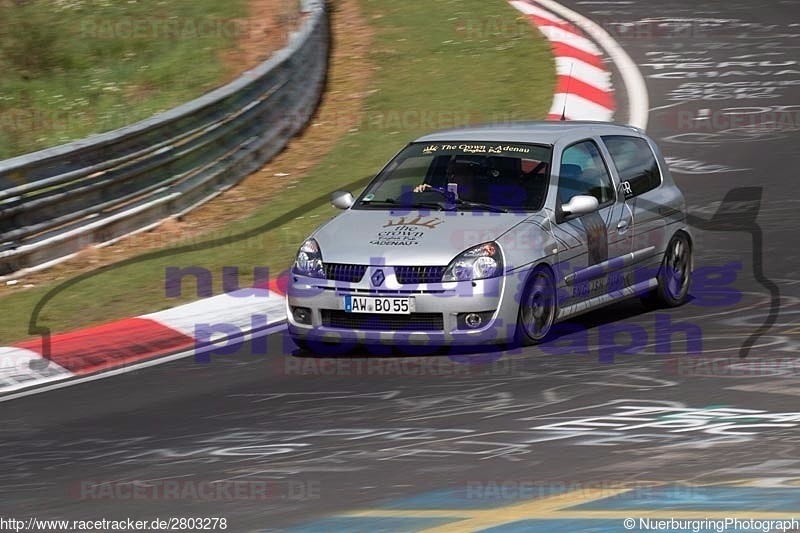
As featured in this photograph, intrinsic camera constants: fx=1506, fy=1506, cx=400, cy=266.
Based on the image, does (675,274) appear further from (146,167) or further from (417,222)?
(146,167)

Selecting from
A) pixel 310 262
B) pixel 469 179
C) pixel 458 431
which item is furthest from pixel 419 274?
pixel 458 431

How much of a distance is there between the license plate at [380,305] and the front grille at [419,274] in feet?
0.42

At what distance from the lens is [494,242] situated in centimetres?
973

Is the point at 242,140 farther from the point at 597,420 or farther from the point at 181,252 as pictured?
the point at 597,420

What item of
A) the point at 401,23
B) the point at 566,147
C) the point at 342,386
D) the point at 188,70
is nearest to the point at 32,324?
the point at 342,386

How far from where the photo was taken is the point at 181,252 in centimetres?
1343

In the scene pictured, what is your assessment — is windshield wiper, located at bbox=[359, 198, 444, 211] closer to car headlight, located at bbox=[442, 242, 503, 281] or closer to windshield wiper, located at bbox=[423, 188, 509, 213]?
windshield wiper, located at bbox=[423, 188, 509, 213]

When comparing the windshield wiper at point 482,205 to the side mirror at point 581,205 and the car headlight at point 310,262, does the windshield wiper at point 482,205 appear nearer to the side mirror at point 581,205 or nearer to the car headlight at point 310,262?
the side mirror at point 581,205

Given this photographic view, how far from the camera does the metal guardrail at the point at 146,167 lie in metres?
13.0

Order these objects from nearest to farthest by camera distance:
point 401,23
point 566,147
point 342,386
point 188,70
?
point 342,386 → point 566,147 → point 188,70 → point 401,23

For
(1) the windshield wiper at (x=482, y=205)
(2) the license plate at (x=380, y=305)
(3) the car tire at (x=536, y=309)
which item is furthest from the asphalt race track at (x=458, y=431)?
(1) the windshield wiper at (x=482, y=205)

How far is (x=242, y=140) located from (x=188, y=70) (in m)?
3.43

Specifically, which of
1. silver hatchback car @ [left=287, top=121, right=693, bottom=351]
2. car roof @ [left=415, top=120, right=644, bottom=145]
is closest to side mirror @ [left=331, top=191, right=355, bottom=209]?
silver hatchback car @ [left=287, top=121, right=693, bottom=351]

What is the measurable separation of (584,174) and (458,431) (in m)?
3.47
